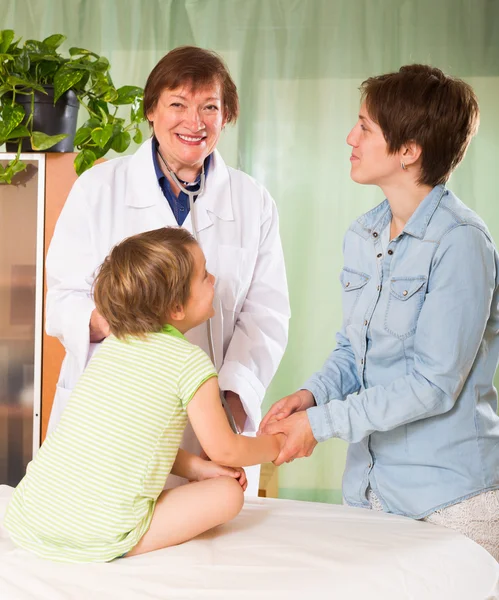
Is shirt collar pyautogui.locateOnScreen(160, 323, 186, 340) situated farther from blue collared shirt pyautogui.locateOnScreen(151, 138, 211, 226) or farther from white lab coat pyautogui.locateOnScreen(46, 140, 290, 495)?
blue collared shirt pyautogui.locateOnScreen(151, 138, 211, 226)

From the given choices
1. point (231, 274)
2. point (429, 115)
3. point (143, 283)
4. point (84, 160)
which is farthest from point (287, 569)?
point (84, 160)

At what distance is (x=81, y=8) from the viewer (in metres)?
3.45

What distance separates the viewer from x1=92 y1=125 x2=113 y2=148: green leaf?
240 centimetres

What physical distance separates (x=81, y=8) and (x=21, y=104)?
1.24m

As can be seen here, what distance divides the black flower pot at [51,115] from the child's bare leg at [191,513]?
1.58m

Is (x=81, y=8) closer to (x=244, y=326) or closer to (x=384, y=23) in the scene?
(x=384, y=23)

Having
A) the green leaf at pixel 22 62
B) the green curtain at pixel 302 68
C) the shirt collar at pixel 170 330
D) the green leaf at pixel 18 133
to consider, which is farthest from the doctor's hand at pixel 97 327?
the green curtain at pixel 302 68

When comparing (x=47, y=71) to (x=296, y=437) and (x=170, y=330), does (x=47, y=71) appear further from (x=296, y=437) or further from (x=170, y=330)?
(x=296, y=437)

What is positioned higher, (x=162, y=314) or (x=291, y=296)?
(x=162, y=314)

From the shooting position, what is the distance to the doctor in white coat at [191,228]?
69.2 inches

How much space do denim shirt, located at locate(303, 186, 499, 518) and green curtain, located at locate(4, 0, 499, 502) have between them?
2107mm

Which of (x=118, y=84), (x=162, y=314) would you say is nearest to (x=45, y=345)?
(x=162, y=314)

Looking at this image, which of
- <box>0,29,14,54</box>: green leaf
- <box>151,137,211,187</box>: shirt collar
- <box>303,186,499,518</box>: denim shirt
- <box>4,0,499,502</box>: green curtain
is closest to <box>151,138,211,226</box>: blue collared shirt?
<box>151,137,211,187</box>: shirt collar

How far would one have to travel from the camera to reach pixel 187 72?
175 cm
